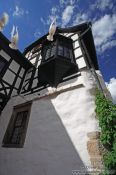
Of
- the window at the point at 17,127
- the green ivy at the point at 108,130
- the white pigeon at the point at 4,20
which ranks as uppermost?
the white pigeon at the point at 4,20

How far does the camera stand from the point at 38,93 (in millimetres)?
7309

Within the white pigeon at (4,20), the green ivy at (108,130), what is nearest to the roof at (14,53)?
the white pigeon at (4,20)

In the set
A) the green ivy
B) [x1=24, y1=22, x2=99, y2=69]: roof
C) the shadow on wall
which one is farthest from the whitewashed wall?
[x1=24, y1=22, x2=99, y2=69]: roof

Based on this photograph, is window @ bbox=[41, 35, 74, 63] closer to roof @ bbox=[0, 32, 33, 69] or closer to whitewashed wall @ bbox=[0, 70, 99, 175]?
roof @ bbox=[0, 32, 33, 69]

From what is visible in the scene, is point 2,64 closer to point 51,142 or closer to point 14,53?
point 14,53

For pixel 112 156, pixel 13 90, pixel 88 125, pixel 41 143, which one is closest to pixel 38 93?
pixel 13 90

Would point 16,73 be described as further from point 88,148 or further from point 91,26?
point 88,148

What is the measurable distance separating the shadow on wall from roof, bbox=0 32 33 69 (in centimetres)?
321

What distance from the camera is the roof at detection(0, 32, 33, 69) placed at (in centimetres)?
818

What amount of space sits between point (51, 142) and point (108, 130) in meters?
2.11

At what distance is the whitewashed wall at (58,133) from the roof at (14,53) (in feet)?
9.88

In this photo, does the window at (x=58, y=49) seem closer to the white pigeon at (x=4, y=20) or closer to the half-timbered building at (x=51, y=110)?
the half-timbered building at (x=51, y=110)

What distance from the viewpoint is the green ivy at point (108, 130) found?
416 cm

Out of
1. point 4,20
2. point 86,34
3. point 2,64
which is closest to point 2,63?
point 2,64
